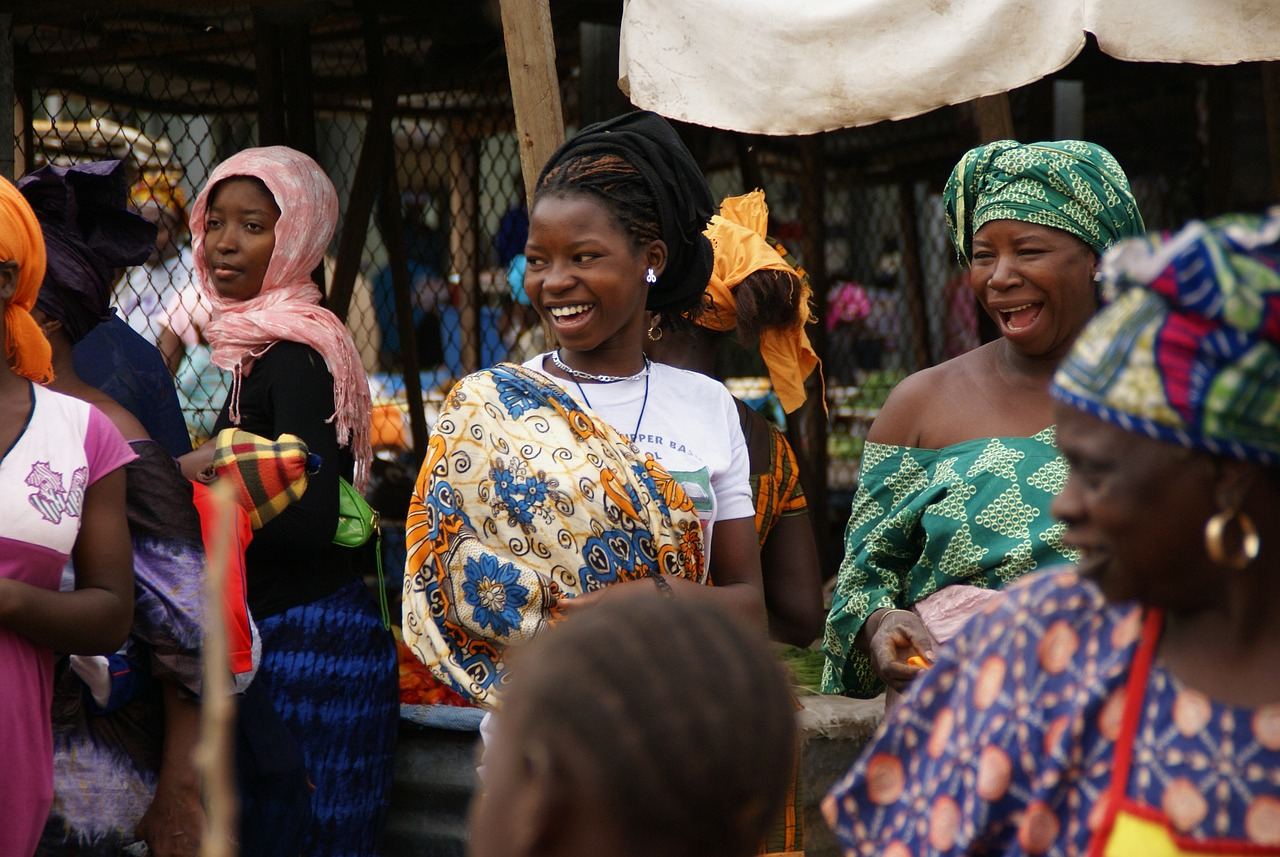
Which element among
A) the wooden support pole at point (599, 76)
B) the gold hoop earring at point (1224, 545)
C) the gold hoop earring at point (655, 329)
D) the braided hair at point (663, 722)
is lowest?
the braided hair at point (663, 722)

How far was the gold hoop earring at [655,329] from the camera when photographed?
3.11 m

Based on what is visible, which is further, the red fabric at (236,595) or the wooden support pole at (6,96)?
the wooden support pole at (6,96)

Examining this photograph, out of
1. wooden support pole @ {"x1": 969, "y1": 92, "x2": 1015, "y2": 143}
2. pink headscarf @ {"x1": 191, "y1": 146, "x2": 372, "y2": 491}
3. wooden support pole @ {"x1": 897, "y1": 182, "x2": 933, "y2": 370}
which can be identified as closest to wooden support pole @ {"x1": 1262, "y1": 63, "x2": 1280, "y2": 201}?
wooden support pole @ {"x1": 969, "y1": 92, "x2": 1015, "y2": 143}

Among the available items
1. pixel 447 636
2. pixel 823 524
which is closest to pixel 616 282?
pixel 447 636

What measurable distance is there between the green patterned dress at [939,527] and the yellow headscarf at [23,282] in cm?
163

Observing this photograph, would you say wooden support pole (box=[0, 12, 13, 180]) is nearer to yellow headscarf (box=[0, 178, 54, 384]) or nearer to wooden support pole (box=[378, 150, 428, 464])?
yellow headscarf (box=[0, 178, 54, 384])

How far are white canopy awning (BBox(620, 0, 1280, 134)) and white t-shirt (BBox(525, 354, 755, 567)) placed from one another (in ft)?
3.00

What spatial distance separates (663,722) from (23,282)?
6.33ft

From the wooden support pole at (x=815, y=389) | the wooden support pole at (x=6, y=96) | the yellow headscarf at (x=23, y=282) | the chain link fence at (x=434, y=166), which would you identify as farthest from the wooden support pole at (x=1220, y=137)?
the yellow headscarf at (x=23, y=282)

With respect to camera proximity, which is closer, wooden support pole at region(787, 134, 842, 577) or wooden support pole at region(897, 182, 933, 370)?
wooden support pole at region(787, 134, 842, 577)

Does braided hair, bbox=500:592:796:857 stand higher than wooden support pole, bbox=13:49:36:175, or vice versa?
wooden support pole, bbox=13:49:36:175

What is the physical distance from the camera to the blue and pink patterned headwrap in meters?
1.18

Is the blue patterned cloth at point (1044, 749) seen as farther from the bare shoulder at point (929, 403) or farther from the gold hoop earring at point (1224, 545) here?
the bare shoulder at point (929, 403)

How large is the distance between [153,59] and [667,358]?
345cm
